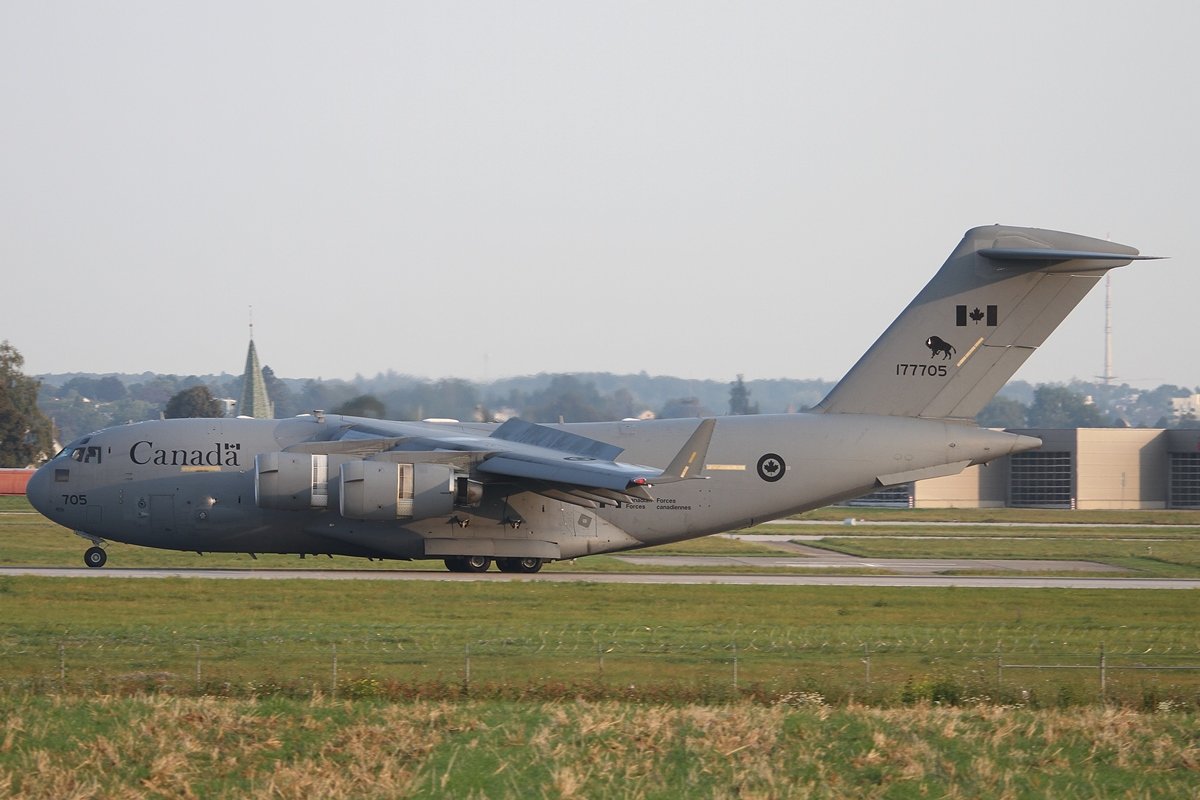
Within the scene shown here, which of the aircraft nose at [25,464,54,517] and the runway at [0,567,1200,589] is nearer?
the runway at [0,567,1200,589]

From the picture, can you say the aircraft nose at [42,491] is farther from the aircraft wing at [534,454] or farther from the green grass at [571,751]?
the green grass at [571,751]

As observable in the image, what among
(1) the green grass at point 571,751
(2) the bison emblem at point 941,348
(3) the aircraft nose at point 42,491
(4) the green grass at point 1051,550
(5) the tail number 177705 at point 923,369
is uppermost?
(2) the bison emblem at point 941,348

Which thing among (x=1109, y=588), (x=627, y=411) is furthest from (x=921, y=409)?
(x=627, y=411)

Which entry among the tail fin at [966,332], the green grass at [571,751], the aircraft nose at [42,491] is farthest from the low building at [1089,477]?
the green grass at [571,751]

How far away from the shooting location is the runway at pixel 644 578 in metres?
29.4

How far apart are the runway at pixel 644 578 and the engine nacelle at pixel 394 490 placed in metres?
1.73

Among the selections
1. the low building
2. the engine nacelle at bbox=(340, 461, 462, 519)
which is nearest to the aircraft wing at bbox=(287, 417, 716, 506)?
the engine nacelle at bbox=(340, 461, 462, 519)

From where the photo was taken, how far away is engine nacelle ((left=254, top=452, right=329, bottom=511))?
1109 inches

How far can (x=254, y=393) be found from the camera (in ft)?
206

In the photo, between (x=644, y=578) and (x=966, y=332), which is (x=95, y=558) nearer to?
(x=644, y=578)

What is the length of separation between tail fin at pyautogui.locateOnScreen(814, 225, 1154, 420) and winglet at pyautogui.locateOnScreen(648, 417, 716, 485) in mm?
5243

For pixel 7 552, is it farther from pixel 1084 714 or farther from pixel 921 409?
pixel 1084 714

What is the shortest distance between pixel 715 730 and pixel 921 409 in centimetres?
1764

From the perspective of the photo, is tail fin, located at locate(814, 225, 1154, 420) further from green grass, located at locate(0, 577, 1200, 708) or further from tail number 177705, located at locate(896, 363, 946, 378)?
green grass, located at locate(0, 577, 1200, 708)
